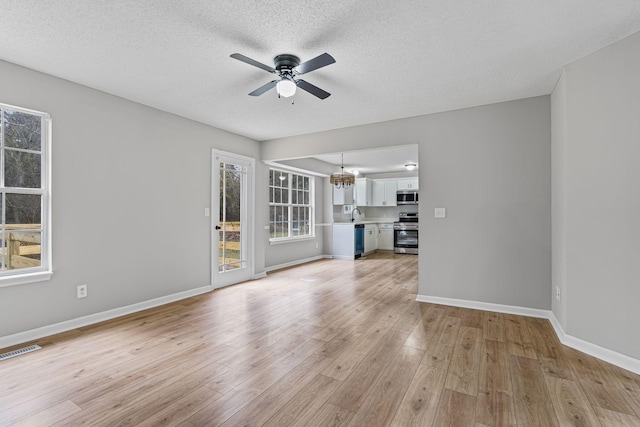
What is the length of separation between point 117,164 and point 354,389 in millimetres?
3380

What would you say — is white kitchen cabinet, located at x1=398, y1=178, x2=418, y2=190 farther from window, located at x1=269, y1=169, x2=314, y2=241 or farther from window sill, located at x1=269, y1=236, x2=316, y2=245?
window sill, located at x1=269, y1=236, x2=316, y2=245

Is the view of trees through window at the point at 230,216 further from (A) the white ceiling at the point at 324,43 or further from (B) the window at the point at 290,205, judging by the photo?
(A) the white ceiling at the point at 324,43

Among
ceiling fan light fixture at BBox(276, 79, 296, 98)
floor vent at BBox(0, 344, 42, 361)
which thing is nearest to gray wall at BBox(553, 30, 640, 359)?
ceiling fan light fixture at BBox(276, 79, 296, 98)

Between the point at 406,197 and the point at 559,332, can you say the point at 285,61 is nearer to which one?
the point at 559,332

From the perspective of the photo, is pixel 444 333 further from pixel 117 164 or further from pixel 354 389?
pixel 117 164

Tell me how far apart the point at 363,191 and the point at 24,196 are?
740 centimetres

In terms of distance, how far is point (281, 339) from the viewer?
2.89m

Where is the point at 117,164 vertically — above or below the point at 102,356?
above

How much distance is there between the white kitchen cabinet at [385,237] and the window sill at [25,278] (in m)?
7.78

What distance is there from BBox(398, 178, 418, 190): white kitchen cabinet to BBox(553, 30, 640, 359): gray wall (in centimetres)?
584

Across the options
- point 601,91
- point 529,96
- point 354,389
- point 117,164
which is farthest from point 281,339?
point 529,96

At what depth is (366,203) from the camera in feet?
30.1

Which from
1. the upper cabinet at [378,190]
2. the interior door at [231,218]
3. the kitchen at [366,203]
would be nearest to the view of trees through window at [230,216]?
the interior door at [231,218]

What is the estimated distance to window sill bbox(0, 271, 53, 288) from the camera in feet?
8.92
